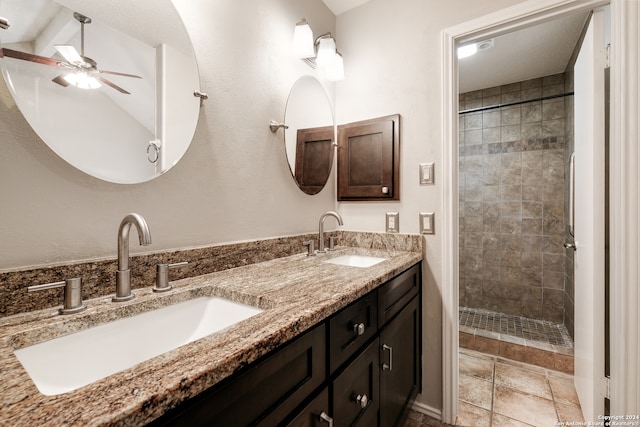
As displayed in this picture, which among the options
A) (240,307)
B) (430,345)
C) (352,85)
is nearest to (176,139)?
(240,307)

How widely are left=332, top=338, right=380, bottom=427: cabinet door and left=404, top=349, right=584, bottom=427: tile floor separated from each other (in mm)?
685

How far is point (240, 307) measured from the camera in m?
0.85

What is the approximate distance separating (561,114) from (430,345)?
241 centimetres

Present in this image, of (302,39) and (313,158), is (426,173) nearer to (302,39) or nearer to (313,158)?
(313,158)

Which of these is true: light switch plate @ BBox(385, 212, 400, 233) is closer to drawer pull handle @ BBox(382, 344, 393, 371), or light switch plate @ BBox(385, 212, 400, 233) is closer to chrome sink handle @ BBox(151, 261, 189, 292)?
drawer pull handle @ BBox(382, 344, 393, 371)

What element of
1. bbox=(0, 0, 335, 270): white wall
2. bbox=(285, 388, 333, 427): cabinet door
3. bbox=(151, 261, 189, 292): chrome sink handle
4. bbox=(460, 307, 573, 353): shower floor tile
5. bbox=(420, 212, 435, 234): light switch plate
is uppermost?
bbox=(0, 0, 335, 270): white wall

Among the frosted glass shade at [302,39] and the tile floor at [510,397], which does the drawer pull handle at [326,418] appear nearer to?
the tile floor at [510,397]

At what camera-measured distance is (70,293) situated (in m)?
0.69

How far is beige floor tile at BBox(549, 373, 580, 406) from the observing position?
5.32 ft

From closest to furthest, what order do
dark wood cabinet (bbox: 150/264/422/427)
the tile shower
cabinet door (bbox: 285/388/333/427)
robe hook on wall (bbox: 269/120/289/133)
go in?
1. dark wood cabinet (bbox: 150/264/422/427)
2. cabinet door (bbox: 285/388/333/427)
3. robe hook on wall (bbox: 269/120/289/133)
4. the tile shower

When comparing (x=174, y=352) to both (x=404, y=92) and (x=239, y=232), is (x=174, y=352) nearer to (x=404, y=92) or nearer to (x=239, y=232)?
(x=239, y=232)

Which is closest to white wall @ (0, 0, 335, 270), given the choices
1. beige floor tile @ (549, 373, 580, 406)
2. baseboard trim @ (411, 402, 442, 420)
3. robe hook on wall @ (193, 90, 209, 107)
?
robe hook on wall @ (193, 90, 209, 107)

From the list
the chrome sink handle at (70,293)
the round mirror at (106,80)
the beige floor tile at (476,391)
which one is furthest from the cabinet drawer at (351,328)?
the beige floor tile at (476,391)

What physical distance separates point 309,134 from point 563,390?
220cm
